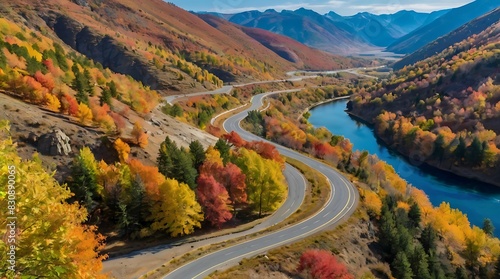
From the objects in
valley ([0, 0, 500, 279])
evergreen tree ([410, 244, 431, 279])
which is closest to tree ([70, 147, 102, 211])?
valley ([0, 0, 500, 279])

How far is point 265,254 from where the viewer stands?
42281mm

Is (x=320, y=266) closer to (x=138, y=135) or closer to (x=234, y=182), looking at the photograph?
(x=234, y=182)

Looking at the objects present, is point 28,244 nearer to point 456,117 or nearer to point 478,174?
point 478,174

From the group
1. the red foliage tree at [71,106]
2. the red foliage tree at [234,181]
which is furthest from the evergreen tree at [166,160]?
the red foliage tree at [71,106]

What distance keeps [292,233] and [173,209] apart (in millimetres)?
16458

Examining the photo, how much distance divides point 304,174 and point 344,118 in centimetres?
10988

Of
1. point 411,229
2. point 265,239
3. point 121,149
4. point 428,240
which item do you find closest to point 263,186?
point 265,239

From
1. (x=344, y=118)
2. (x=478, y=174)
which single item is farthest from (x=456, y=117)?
(x=344, y=118)

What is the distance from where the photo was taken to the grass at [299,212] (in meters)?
38.6

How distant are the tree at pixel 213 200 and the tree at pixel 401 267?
23693 mm

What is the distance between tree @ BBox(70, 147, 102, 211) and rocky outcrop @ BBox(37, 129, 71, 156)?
457 cm

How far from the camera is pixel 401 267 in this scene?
47656 mm

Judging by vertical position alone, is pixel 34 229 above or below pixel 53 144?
above

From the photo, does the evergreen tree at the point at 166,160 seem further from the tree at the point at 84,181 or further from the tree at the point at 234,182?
the tree at the point at 84,181
